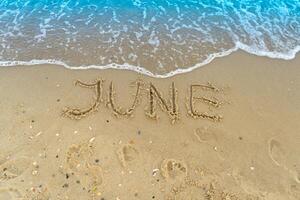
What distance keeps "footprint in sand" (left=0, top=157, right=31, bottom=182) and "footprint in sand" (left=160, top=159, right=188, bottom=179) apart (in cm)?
241

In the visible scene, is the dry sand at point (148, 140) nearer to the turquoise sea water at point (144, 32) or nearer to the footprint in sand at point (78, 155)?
the footprint in sand at point (78, 155)

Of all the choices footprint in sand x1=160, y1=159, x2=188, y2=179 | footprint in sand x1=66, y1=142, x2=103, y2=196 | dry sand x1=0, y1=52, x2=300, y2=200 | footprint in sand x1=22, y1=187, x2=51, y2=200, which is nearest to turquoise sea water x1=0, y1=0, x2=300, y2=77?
dry sand x1=0, y1=52, x2=300, y2=200

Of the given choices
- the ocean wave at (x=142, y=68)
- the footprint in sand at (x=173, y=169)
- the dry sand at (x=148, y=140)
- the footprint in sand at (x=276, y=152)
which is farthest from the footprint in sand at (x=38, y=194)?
the footprint in sand at (x=276, y=152)

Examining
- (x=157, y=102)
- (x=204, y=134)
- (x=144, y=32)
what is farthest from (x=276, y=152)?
(x=144, y=32)

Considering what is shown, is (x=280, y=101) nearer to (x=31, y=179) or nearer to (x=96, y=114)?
(x=96, y=114)

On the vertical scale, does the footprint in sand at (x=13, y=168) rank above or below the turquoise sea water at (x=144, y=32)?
below

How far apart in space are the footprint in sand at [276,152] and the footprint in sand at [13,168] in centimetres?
447

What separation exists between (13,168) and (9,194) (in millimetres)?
524

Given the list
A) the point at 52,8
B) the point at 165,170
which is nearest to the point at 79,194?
the point at 165,170

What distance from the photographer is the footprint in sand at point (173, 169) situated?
219 inches

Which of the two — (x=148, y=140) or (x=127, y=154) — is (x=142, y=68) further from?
(x=127, y=154)

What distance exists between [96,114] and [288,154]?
12.7 feet

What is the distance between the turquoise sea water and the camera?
835cm

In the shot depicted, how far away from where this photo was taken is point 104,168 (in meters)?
5.62
